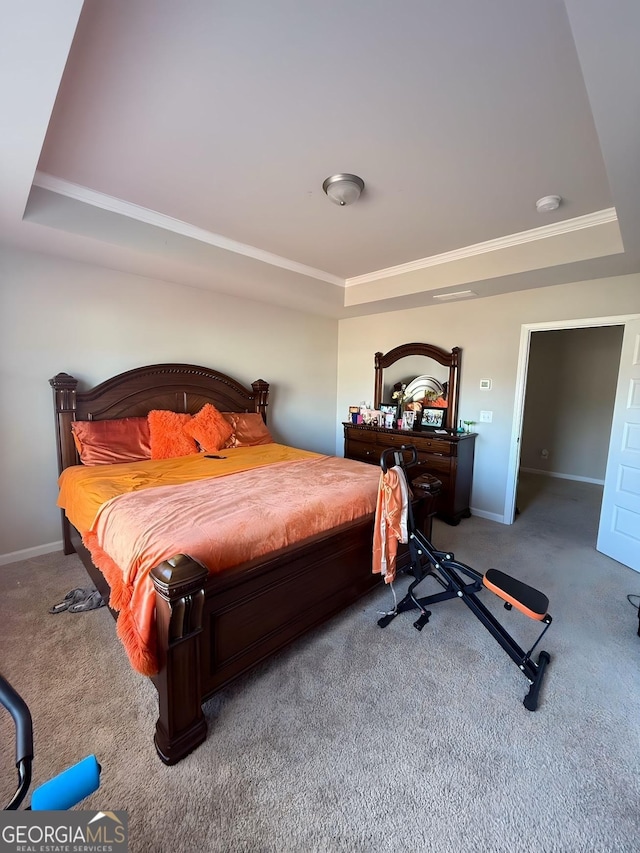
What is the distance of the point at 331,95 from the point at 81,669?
302cm

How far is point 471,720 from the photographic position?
163cm

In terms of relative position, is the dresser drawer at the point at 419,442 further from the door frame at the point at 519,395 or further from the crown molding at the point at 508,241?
the crown molding at the point at 508,241

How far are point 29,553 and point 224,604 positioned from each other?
8.04 ft

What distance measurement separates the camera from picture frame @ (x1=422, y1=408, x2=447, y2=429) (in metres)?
4.22

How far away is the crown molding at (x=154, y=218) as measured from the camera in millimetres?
2342

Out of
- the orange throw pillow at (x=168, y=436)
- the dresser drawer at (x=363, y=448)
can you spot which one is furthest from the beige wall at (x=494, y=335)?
the orange throw pillow at (x=168, y=436)

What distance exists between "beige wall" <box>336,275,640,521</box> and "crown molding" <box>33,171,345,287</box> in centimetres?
162

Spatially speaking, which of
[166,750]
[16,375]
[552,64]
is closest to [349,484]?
[166,750]

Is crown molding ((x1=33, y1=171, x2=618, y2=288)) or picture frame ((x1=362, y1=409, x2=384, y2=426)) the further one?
picture frame ((x1=362, y1=409, x2=384, y2=426))

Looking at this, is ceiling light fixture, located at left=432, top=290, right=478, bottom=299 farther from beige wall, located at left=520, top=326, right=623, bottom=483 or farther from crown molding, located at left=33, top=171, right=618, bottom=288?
beige wall, located at left=520, top=326, right=623, bottom=483

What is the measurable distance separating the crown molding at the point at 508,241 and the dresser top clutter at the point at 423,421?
94 centimetres

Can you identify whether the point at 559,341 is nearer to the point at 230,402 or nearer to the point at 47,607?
the point at 230,402

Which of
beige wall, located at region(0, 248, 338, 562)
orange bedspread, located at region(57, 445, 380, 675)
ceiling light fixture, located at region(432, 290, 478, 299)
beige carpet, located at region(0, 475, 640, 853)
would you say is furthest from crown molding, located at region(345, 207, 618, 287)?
A: beige carpet, located at region(0, 475, 640, 853)

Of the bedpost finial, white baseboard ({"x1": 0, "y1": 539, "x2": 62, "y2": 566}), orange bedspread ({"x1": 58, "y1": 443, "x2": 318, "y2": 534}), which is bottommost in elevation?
white baseboard ({"x1": 0, "y1": 539, "x2": 62, "y2": 566})
